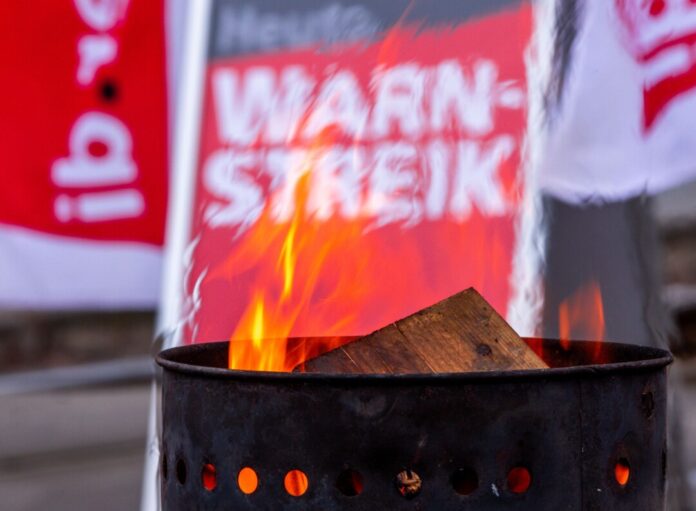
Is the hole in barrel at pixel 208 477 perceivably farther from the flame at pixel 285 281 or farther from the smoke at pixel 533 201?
the smoke at pixel 533 201

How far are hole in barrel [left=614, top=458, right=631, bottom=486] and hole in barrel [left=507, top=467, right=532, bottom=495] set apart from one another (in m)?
0.17

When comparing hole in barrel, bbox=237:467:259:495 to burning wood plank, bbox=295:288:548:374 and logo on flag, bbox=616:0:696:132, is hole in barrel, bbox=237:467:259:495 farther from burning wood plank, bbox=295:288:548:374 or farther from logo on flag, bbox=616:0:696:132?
logo on flag, bbox=616:0:696:132

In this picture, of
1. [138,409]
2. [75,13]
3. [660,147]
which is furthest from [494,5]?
[138,409]

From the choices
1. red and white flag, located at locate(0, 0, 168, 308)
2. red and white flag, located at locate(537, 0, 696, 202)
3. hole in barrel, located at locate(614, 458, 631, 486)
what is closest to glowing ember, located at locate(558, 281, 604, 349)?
red and white flag, located at locate(537, 0, 696, 202)

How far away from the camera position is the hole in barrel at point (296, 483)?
175 cm

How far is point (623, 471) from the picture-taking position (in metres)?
1.86

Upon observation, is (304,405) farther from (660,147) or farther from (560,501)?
(660,147)

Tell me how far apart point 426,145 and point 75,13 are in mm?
1170

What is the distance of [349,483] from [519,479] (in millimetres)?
256

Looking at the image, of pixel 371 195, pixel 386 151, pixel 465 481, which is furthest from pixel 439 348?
pixel 386 151

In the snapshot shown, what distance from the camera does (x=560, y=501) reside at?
1.77m

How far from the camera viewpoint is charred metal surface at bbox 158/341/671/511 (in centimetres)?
172

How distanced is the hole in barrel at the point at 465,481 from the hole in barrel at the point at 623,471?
25 centimetres

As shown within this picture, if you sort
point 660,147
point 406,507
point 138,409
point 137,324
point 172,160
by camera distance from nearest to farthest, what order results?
1. point 406,507
2. point 660,147
3. point 172,160
4. point 138,409
5. point 137,324
